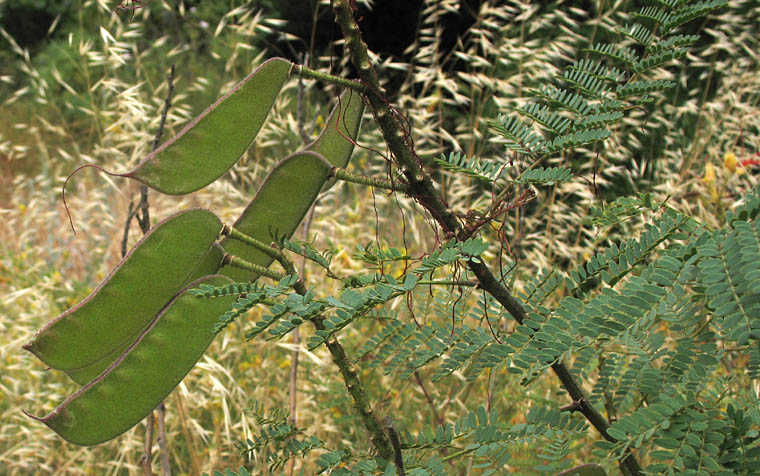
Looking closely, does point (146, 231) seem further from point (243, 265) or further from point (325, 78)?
point (325, 78)

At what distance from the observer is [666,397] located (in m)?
0.53

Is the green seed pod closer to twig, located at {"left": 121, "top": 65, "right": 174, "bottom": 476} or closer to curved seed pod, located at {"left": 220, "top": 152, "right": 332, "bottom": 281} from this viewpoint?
curved seed pod, located at {"left": 220, "top": 152, "right": 332, "bottom": 281}

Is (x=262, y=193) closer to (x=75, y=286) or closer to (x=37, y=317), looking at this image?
(x=37, y=317)

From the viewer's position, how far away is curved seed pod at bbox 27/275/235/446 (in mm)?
586

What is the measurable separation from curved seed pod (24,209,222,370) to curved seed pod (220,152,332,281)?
0.16ft

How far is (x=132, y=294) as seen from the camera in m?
0.59

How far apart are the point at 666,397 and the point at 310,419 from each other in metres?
1.39

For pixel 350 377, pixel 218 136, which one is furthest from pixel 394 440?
pixel 218 136

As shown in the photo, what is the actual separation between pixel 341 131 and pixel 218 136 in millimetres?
133

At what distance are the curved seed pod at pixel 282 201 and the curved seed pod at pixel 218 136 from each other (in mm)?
57

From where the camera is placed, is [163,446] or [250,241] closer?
[250,241]

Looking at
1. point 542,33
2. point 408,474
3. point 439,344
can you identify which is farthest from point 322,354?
point 542,33

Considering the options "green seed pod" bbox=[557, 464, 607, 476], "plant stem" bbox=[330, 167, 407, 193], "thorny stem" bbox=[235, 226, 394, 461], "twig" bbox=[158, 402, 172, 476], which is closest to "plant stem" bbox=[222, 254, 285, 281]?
"thorny stem" bbox=[235, 226, 394, 461]

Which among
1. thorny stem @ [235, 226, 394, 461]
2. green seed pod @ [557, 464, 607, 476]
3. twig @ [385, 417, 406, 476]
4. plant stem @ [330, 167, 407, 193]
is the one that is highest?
plant stem @ [330, 167, 407, 193]
